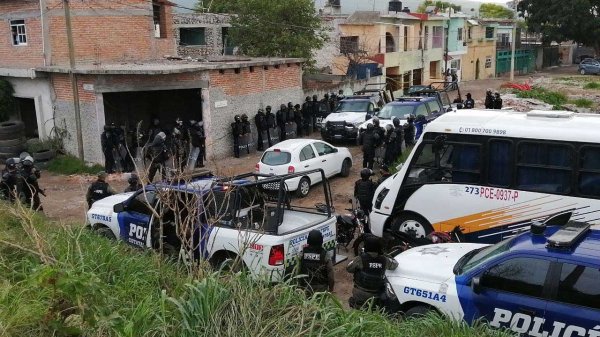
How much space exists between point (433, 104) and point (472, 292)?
14620 millimetres

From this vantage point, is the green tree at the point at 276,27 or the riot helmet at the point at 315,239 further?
the green tree at the point at 276,27

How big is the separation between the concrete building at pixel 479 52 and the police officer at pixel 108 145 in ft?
124

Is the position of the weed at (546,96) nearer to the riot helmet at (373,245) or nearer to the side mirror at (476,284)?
the riot helmet at (373,245)

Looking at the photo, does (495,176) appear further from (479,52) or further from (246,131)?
(479,52)

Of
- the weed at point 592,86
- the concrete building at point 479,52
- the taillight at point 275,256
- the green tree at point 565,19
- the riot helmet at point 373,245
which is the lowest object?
the taillight at point 275,256

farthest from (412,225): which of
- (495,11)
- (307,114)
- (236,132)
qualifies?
(495,11)

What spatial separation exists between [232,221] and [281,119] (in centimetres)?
1365

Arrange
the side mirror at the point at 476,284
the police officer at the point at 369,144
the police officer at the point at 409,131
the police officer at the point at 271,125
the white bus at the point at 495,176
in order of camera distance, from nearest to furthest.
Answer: the side mirror at the point at 476,284 < the white bus at the point at 495,176 < the police officer at the point at 369,144 < the police officer at the point at 409,131 < the police officer at the point at 271,125

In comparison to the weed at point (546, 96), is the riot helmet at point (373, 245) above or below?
below

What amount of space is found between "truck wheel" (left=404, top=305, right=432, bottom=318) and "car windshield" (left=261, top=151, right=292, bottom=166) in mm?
8152

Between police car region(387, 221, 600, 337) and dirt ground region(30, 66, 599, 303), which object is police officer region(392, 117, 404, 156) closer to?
dirt ground region(30, 66, 599, 303)

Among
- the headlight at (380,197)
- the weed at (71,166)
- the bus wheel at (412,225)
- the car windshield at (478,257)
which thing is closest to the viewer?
the car windshield at (478,257)

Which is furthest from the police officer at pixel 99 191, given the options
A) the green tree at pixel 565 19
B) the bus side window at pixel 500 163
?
the green tree at pixel 565 19

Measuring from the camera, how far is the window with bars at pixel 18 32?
67.2 feet
